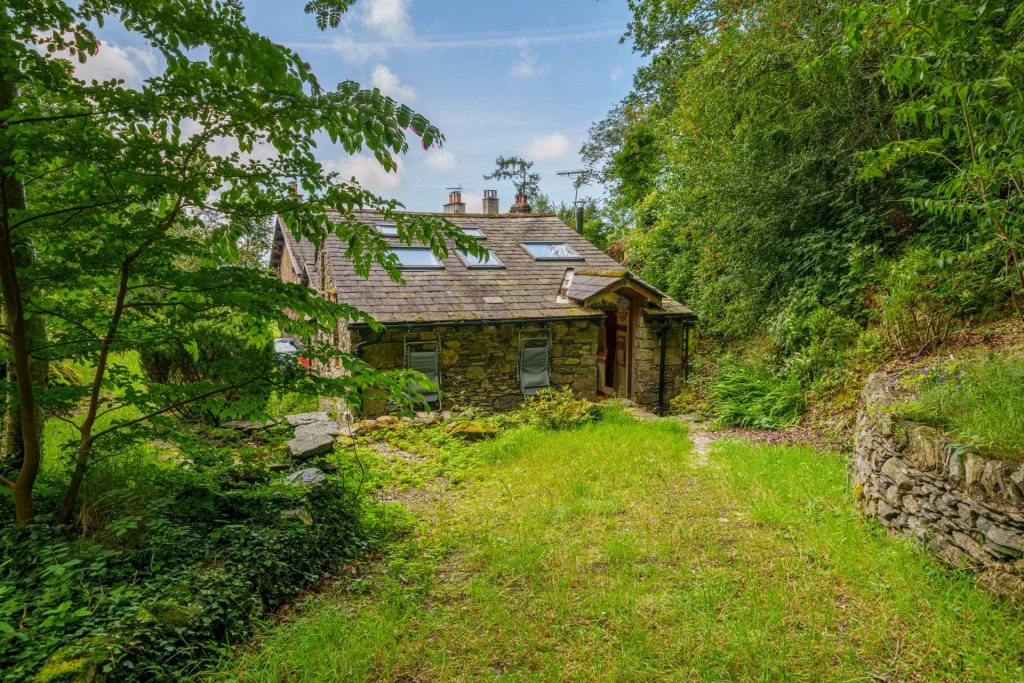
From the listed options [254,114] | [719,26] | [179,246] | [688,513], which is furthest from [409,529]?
[719,26]

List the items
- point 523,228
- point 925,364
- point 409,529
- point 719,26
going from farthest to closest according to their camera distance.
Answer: point 523,228 → point 719,26 → point 925,364 → point 409,529

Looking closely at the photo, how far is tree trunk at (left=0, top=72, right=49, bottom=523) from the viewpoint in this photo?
2984 millimetres

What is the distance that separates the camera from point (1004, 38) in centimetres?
562

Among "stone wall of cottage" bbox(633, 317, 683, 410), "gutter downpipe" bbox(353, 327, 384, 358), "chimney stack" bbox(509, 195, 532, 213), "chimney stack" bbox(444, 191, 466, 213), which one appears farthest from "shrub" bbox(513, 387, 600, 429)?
"chimney stack" bbox(444, 191, 466, 213)

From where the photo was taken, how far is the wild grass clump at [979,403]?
11.9 ft

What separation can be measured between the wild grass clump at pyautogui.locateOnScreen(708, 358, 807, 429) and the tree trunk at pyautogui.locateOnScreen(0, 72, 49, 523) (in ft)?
27.4

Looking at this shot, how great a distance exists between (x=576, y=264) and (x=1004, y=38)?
8115mm

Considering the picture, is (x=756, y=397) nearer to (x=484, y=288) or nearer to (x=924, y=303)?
(x=924, y=303)

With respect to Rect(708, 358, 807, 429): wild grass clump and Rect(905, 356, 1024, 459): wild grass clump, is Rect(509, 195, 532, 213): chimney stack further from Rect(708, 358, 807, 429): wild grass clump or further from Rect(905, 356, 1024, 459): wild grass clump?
Rect(905, 356, 1024, 459): wild grass clump

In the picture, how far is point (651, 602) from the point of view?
137 inches

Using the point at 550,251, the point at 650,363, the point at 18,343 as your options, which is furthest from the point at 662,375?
the point at 18,343

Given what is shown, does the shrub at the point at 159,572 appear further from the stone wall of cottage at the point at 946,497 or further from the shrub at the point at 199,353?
the stone wall of cottage at the point at 946,497

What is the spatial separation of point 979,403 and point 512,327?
7250 millimetres

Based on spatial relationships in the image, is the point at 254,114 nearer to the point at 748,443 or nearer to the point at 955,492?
the point at 955,492
